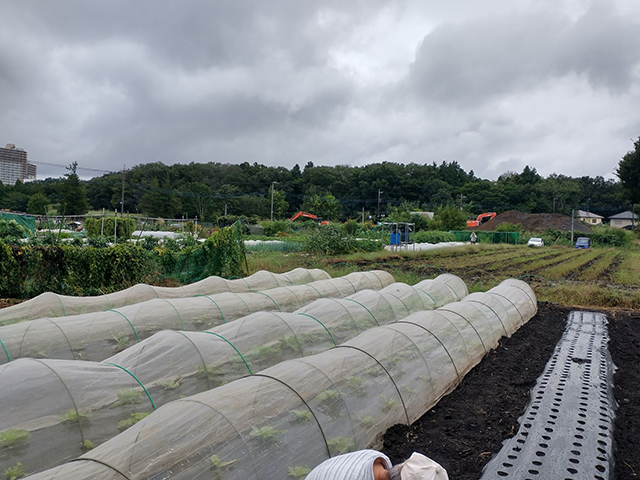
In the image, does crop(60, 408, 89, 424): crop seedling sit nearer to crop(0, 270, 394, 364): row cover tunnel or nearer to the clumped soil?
crop(0, 270, 394, 364): row cover tunnel

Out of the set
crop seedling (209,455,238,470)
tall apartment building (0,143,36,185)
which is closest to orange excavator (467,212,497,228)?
crop seedling (209,455,238,470)

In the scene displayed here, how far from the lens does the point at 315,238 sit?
73.4 feet

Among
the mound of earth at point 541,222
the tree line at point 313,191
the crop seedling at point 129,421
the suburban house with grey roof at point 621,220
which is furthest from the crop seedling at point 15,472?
the suburban house with grey roof at point 621,220

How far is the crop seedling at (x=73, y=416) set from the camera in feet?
10.9

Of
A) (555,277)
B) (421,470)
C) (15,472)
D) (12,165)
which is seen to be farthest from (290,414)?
(12,165)

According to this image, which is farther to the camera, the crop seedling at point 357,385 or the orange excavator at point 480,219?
the orange excavator at point 480,219

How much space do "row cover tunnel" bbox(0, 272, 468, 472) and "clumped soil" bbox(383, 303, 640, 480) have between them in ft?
5.73

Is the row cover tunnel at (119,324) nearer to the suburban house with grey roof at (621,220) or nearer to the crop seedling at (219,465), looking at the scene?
the crop seedling at (219,465)

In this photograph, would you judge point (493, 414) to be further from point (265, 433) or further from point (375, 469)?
point (375, 469)

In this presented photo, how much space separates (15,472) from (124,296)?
199 inches

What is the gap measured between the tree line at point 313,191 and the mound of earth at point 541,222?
10251 mm

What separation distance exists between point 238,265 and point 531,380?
8964mm

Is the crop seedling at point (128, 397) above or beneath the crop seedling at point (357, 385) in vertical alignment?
beneath

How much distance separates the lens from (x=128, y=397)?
A: 145 inches
